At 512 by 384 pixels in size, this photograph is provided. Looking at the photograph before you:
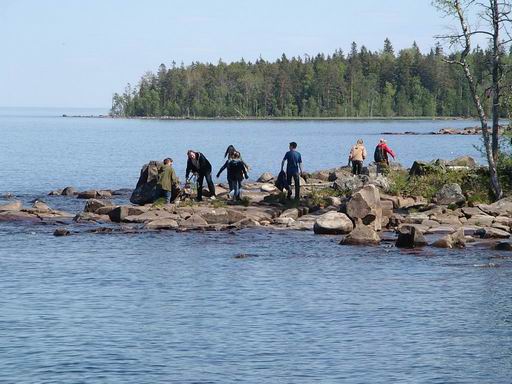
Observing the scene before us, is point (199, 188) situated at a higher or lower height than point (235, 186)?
lower

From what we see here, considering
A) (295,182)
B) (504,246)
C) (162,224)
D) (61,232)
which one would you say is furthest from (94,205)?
(504,246)

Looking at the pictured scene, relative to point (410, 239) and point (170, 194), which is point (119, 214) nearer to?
point (170, 194)

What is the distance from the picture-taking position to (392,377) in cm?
2044

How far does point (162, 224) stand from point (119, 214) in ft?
8.23

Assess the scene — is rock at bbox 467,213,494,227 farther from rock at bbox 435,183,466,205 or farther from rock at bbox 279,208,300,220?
rock at bbox 279,208,300,220

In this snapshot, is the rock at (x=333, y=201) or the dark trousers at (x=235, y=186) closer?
the rock at (x=333, y=201)

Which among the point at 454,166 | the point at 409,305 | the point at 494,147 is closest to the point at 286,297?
the point at 409,305

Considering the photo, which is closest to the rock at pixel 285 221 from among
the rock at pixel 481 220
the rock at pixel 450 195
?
the rock at pixel 450 195

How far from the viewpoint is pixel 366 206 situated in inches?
1500

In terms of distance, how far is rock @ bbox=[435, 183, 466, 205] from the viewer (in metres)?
42.2

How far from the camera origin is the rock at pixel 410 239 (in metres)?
35.4

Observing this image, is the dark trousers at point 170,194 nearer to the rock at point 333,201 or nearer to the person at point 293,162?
the person at point 293,162

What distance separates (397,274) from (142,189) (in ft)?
57.1

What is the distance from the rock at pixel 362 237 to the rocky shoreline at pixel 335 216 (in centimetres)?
3
